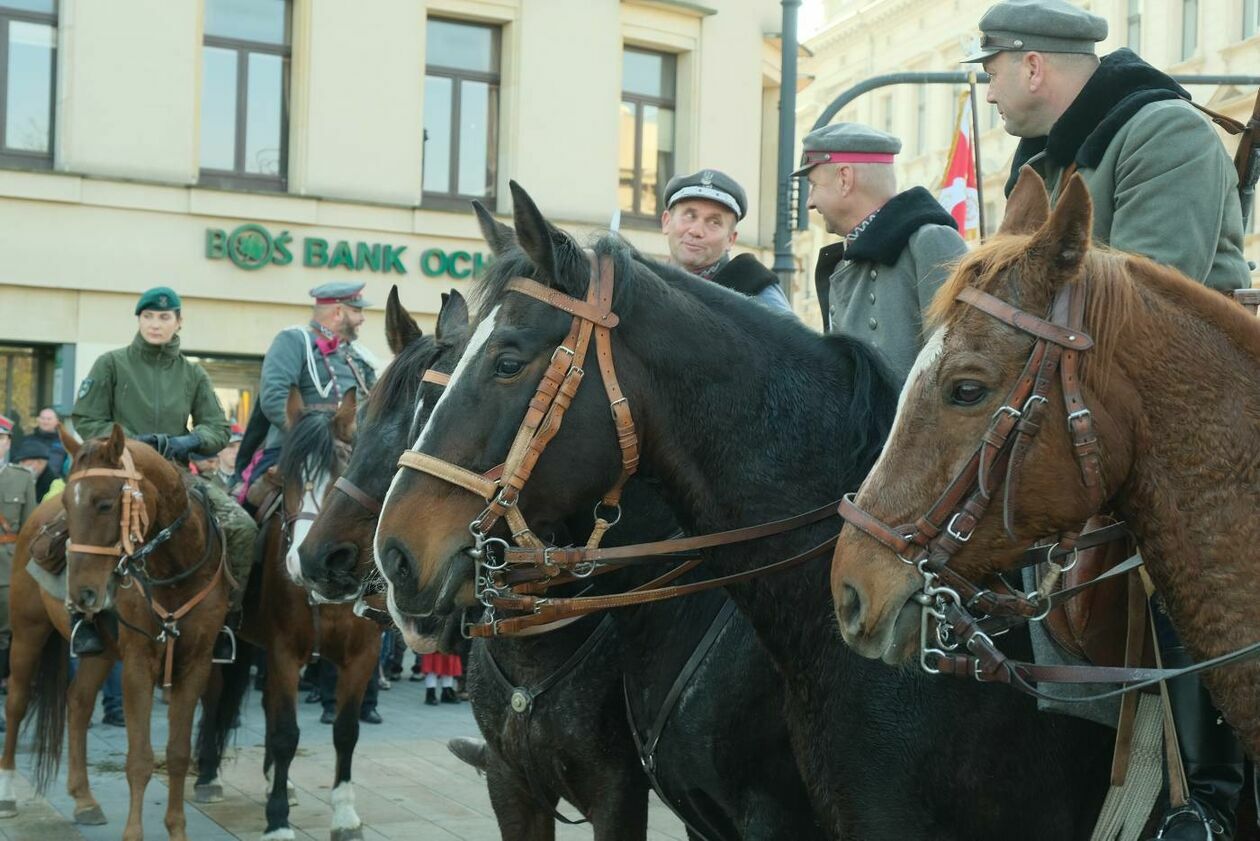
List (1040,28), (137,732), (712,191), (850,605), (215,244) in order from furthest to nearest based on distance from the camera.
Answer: (215,244)
(137,732)
(712,191)
(1040,28)
(850,605)

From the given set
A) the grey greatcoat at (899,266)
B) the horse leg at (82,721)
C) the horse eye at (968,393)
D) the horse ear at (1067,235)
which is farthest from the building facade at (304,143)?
the horse ear at (1067,235)

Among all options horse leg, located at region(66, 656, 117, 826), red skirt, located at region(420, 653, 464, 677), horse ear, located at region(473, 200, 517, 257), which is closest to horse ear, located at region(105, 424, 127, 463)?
horse leg, located at region(66, 656, 117, 826)

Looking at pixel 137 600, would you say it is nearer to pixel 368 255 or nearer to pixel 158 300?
pixel 158 300

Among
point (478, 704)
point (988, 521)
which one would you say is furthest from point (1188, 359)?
point (478, 704)

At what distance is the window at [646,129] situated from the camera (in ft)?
69.6

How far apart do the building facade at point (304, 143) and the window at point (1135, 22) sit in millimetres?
13240

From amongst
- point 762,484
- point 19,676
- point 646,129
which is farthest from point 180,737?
point 646,129

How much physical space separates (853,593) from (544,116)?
18.0 meters

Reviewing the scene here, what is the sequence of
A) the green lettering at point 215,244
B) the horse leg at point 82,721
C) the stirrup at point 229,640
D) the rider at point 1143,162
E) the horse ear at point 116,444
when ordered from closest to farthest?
the rider at point 1143,162, the horse ear at point 116,444, the horse leg at point 82,721, the stirrup at point 229,640, the green lettering at point 215,244

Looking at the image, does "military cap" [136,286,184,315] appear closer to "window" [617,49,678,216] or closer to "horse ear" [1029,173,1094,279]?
"horse ear" [1029,173,1094,279]

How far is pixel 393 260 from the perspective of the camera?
1922cm

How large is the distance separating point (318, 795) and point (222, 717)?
0.74 meters

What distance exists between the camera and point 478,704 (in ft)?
15.5

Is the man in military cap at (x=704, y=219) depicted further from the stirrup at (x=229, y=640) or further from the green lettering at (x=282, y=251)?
the green lettering at (x=282, y=251)
